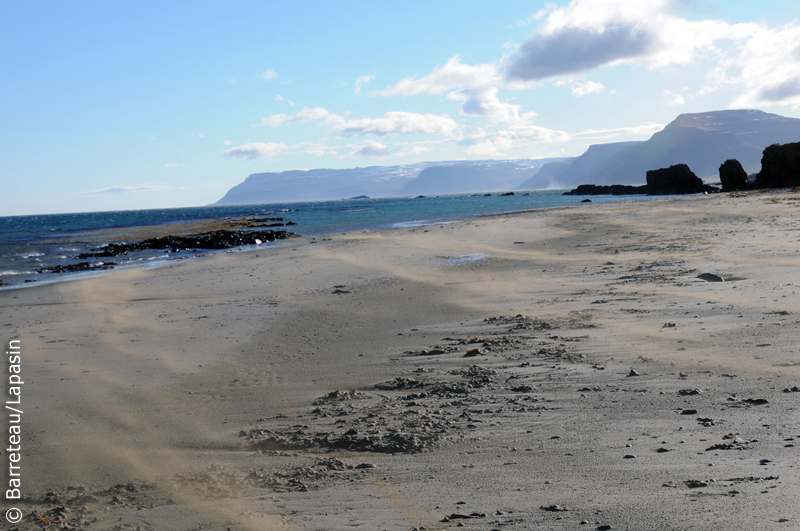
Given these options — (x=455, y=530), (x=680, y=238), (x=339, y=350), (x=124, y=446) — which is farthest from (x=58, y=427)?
(x=680, y=238)

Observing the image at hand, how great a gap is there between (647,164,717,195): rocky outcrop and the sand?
201 feet

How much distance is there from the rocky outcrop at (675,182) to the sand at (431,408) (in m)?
61.2

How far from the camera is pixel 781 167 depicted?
168 feet

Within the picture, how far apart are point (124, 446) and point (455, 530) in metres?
3.01

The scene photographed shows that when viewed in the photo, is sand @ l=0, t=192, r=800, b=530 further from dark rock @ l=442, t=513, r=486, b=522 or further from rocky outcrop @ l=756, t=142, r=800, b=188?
rocky outcrop @ l=756, t=142, r=800, b=188

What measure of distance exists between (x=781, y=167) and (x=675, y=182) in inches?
669

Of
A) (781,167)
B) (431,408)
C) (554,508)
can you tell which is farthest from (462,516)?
(781,167)

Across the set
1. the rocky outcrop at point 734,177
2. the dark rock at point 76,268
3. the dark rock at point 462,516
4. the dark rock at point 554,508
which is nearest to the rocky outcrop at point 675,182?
the rocky outcrop at point 734,177

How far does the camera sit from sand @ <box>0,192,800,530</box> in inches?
131

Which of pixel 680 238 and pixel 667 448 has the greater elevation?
pixel 680 238

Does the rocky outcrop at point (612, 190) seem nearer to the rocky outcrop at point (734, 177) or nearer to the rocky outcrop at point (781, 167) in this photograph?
the rocky outcrop at point (734, 177)

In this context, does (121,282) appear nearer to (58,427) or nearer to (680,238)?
(58,427)

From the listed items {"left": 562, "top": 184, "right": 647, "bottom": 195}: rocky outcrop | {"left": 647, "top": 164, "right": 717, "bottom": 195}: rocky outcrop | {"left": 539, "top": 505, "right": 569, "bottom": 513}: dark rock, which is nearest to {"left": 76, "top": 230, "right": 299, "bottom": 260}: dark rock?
{"left": 539, "top": 505, "right": 569, "bottom": 513}: dark rock

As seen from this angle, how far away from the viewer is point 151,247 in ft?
99.2
